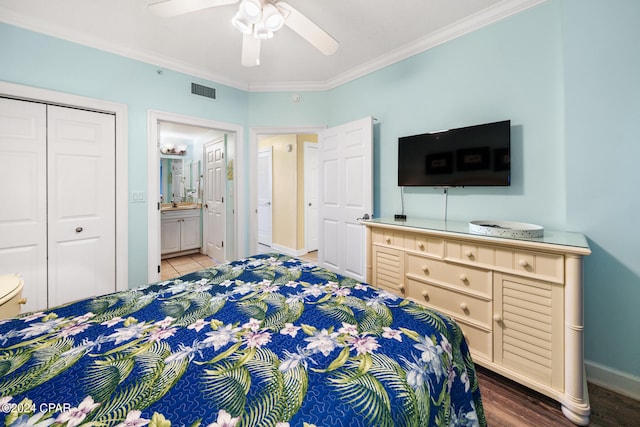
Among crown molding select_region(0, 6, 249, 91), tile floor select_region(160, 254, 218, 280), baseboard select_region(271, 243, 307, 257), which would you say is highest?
crown molding select_region(0, 6, 249, 91)

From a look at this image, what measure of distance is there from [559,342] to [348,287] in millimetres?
1211

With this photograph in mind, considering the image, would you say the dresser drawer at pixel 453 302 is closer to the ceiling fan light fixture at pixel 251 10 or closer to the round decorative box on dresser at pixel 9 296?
the ceiling fan light fixture at pixel 251 10

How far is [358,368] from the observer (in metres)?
0.78

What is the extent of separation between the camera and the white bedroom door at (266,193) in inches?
214

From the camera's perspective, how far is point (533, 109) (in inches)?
78.4

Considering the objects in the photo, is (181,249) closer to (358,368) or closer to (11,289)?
(11,289)

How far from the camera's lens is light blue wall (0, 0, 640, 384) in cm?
163

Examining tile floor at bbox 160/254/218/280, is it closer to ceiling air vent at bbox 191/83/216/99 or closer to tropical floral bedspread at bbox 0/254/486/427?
ceiling air vent at bbox 191/83/216/99

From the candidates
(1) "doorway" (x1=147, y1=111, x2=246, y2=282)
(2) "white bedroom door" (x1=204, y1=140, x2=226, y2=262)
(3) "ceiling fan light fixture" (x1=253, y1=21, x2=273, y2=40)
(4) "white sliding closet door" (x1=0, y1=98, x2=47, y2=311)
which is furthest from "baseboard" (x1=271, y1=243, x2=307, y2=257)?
(3) "ceiling fan light fixture" (x1=253, y1=21, x2=273, y2=40)

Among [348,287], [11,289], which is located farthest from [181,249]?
[348,287]

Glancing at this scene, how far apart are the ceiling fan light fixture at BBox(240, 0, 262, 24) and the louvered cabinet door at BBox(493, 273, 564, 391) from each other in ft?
7.18

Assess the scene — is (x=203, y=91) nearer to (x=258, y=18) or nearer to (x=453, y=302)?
(x=258, y=18)

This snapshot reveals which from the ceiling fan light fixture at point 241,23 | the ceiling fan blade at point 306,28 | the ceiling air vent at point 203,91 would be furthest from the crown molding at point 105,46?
the ceiling fan blade at point 306,28

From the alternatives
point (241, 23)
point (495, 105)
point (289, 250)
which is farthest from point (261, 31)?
point (289, 250)
